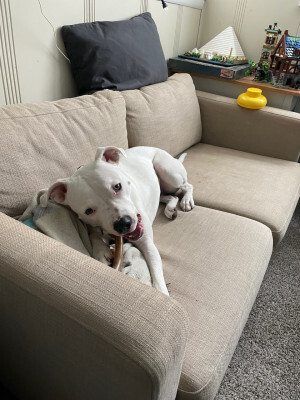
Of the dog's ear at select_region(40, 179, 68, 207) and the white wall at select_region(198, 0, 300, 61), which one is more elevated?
the white wall at select_region(198, 0, 300, 61)

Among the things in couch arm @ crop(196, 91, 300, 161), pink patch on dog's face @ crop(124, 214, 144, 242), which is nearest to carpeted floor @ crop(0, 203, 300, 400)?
pink patch on dog's face @ crop(124, 214, 144, 242)

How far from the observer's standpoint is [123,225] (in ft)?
3.38

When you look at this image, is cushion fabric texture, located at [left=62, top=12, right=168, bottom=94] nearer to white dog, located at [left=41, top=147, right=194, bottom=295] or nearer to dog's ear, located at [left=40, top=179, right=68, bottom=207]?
white dog, located at [left=41, top=147, right=194, bottom=295]

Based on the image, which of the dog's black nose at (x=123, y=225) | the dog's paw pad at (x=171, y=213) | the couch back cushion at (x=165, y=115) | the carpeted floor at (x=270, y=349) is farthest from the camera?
the couch back cushion at (x=165, y=115)

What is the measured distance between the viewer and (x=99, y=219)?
3.51 ft

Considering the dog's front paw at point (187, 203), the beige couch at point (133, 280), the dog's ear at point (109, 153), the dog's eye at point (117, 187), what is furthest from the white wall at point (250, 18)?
the dog's eye at point (117, 187)

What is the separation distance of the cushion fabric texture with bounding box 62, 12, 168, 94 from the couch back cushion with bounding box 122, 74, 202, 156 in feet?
0.29

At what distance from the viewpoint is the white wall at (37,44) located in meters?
1.35

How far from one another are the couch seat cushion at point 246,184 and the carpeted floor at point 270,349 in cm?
38

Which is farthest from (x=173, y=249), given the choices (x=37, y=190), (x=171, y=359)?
(x=171, y=359)

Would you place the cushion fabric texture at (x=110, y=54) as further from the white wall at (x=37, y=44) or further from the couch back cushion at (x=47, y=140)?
the couch back cushion at (x=47, y=140)

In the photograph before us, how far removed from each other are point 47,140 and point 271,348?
1.25 meters

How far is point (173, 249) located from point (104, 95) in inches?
31.0

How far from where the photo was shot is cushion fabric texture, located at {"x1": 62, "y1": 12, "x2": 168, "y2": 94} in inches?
62.9
